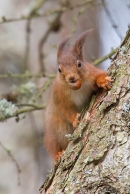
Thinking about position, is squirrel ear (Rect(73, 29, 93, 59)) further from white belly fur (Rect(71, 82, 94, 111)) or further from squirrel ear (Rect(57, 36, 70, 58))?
white belly fur (Rect(71, 82, 94, 111))

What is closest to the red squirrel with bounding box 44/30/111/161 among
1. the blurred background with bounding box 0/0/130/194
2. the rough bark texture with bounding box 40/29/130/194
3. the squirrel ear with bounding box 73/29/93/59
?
the squirrel ear with bounding box 73/29/93/59

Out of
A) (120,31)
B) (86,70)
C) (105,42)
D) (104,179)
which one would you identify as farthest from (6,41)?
(104,179)

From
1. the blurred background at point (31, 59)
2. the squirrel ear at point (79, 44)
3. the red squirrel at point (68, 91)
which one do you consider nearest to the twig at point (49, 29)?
the blurred background at point (31, 59)

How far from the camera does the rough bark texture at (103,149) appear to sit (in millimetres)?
1462

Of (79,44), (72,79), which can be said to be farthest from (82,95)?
(79,44)

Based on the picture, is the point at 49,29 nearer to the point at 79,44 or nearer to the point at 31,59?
the point at 31,59

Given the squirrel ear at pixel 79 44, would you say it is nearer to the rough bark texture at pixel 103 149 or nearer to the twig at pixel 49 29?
the rough bark texture at pixel 103 149

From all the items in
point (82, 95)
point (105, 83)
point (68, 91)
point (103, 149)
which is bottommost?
point (103, 149)

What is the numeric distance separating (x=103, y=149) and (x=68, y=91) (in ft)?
2.25

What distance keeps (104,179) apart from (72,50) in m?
0.84

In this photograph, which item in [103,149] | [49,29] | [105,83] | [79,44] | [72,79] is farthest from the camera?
[49,29]

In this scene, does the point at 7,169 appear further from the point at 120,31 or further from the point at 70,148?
the point at 70,148

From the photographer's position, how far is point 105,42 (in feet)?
11.6

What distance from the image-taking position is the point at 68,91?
216 cm
